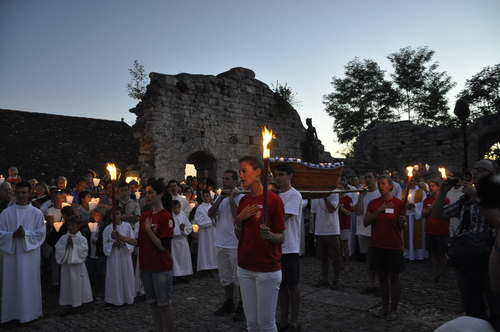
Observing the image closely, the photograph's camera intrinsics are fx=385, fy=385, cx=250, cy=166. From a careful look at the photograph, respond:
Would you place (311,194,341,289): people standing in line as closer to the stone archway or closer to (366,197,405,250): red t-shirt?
(366,197,405,250): red t-shirt

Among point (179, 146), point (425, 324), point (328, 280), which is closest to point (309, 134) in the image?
point (328, 280)

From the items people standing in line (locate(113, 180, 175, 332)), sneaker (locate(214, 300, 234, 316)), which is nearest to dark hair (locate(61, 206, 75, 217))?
people standing in line (locate(113, 180, 175, 332))

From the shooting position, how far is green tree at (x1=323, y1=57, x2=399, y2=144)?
32750mm

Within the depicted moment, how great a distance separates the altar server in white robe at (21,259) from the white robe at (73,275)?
0.32 metres

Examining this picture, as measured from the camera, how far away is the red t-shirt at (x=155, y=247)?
3930 millimetres

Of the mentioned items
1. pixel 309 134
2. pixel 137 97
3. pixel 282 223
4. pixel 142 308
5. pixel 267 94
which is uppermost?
pixel 137 97

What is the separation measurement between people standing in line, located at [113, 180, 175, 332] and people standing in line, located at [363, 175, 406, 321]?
2572 millimetres

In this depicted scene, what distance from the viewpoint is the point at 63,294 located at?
5.54 m

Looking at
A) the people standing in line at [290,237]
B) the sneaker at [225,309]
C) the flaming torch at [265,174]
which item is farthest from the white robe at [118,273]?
the flaming torch at [265,174]

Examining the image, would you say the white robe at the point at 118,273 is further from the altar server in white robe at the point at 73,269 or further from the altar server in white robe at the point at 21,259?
the altar server in white robe at the point at 21,259

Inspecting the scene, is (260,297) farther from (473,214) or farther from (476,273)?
(473,214)

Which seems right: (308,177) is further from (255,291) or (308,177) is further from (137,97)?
(137,97)

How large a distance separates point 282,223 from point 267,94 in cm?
1381

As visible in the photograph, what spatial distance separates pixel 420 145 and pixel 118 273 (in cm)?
1721
